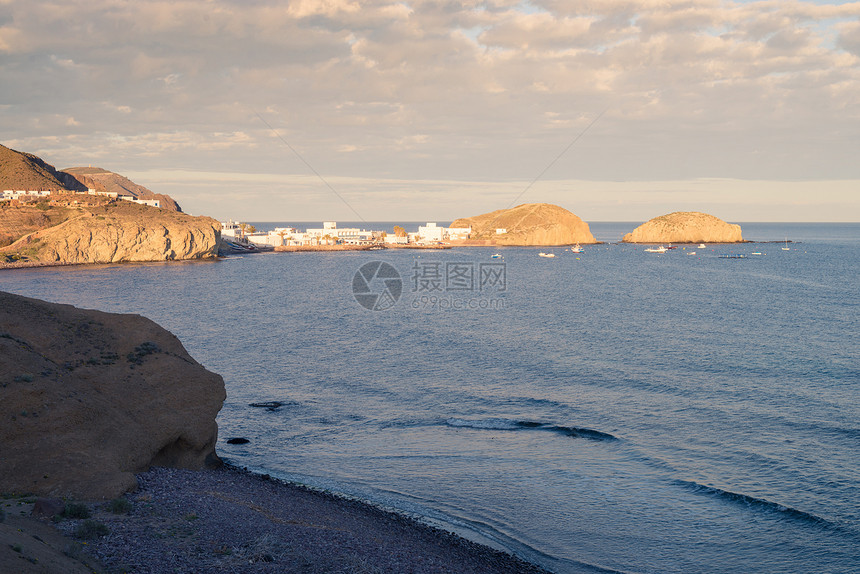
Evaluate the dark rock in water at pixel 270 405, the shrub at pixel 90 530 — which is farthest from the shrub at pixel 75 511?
the dark rock in water at pixel 270 405

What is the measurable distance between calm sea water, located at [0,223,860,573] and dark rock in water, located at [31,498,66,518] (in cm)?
1111

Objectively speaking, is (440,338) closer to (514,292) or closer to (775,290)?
(514,292)

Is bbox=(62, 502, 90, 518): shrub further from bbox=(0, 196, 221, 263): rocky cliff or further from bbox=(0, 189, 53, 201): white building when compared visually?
bbox=(0, 189, 53, 201): white building

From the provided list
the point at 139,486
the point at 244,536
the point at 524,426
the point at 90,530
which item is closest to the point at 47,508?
the point at 90,530

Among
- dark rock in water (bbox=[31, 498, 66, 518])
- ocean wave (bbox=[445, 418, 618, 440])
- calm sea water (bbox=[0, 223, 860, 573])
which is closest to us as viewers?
dark rock in water (bbox=[31, 498, 66, 518])

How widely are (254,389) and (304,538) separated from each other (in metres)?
23.9

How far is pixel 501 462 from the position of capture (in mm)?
27984

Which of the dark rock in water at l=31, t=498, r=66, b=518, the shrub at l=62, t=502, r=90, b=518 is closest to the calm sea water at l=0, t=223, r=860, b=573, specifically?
the shrub at l=62, t=502, r=90, b=518

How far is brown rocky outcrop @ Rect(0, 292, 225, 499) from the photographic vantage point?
1775 cm

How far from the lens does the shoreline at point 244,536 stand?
14.1m

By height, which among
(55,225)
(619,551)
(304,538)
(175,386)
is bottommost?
(619,551)

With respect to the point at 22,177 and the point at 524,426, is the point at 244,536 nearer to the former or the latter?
the point at 524,426

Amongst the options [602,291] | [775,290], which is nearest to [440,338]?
[602,291]

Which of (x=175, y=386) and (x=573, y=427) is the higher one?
(x=175, y=386)
